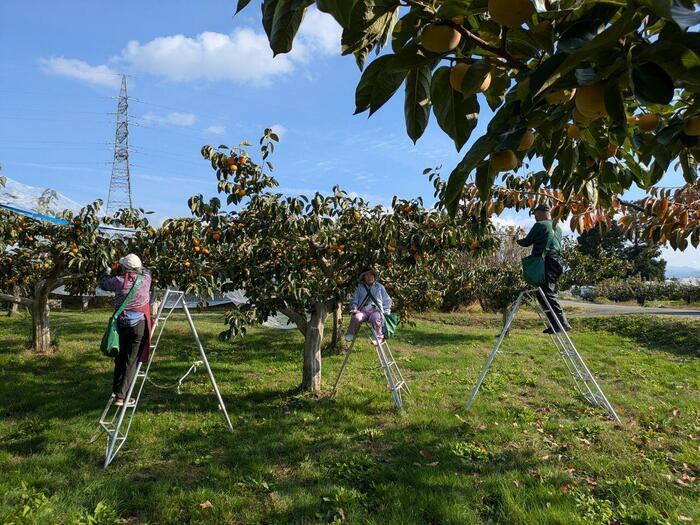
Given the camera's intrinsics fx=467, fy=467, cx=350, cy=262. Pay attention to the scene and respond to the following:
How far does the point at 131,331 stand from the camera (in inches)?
198

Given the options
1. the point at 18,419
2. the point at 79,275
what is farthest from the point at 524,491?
the point at 79,275

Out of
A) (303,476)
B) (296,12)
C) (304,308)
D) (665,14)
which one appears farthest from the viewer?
(304,308)

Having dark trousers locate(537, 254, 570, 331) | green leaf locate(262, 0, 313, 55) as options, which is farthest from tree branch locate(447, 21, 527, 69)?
dark trousers locate(537, 254, 570, 331)

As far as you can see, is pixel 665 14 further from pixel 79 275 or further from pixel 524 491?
pixel 79 275

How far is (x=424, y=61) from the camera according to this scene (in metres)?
1.12

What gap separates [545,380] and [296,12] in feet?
25.5

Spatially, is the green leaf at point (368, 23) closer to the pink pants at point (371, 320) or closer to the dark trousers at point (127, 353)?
the dark trousers at point (127, 353)

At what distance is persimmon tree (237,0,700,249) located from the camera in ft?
2.81

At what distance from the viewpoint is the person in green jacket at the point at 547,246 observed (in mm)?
5508

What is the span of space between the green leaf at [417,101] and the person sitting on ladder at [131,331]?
453 centimetres

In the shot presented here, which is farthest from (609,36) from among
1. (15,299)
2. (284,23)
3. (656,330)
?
(656,330)

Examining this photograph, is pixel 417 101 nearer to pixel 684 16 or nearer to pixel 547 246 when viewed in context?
pixel 684 16

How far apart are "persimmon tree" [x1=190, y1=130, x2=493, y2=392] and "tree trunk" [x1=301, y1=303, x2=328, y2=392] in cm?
1

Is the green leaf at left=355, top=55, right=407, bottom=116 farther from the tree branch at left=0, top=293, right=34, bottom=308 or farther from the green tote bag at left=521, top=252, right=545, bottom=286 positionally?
the tree branch at left=0, top=293, right=34, bottom=308
